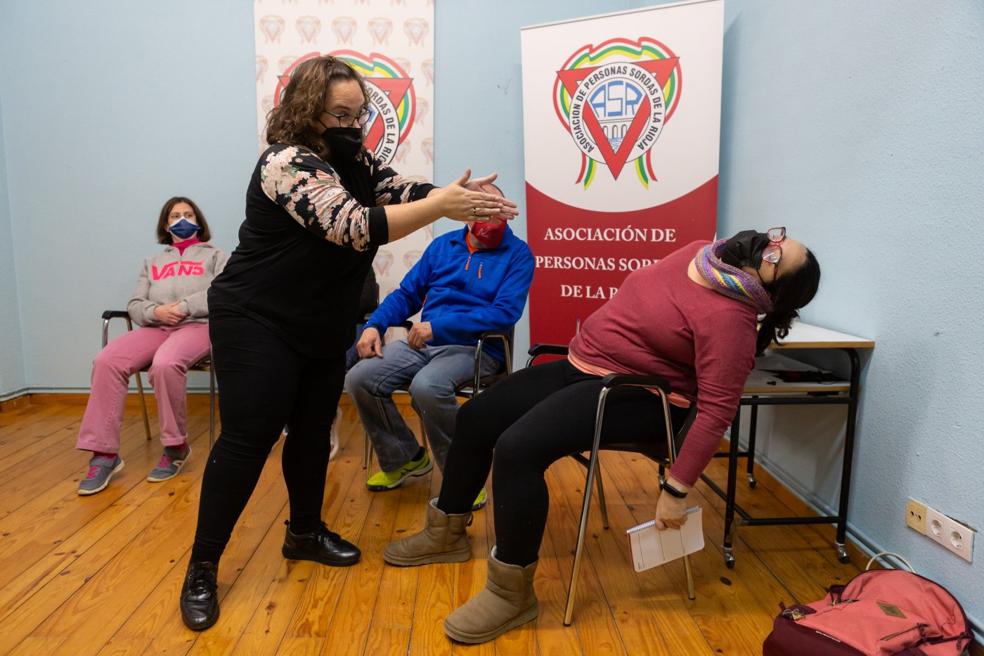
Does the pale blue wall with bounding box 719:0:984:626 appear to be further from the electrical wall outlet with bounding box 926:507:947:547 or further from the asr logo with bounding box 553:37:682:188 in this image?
the asr logo with bounding box 553:37:682:188

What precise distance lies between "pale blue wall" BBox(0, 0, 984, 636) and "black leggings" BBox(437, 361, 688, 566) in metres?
0.66

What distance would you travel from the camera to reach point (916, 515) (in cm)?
176

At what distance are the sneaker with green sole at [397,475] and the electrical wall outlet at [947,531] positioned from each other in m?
1.62

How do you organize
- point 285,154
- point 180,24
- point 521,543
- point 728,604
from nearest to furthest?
point 285,154 → point 521,543 → point 728,604 → point 180,24

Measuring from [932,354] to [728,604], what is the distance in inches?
32.8

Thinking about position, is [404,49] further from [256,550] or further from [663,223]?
[256,550]

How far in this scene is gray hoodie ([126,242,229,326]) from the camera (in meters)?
2.93

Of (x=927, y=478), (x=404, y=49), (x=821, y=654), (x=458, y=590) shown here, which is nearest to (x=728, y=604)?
(x=821, y=654)

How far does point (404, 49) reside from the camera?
3.37m

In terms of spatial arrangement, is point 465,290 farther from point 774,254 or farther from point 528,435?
point 774,254

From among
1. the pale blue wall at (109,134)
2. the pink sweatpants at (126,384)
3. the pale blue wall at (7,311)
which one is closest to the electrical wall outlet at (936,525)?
the pink sweatpants at (126,384)

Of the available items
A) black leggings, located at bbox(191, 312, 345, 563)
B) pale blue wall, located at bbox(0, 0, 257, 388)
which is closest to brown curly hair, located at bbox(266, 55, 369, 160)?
black leggings, located at bbox(191, 312, 345, 563)

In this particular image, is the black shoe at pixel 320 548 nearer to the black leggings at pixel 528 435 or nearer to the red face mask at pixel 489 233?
the black leggings at pixel 528 435

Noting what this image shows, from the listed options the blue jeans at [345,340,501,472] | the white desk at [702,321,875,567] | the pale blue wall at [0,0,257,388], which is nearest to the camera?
the white desk at [702,321,875,567]
